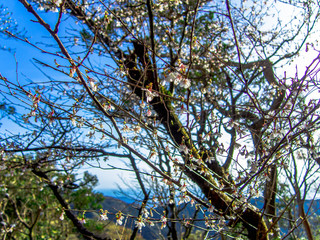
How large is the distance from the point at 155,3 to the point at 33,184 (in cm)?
662

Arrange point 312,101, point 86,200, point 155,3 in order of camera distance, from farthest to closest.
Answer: point 86,200, point 155,3, point 312,101

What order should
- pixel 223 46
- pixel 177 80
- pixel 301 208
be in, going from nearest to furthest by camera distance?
pixel 177 80
pixel 301 208
pixel 223 46

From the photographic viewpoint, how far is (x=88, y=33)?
13.1 ft

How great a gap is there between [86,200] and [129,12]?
22.2 feet

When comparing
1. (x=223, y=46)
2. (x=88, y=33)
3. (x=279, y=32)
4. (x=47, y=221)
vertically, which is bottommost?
(x=47, y=221)

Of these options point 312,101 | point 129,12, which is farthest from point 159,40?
point 312,101

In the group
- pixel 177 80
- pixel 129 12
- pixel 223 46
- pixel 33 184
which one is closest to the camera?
pixel 177 80

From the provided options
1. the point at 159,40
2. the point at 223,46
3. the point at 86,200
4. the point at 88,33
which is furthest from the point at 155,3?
the point at 86,200

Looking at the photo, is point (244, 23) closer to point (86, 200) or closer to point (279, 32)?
point (279, 32)

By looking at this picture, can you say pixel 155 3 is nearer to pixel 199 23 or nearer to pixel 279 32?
pixel 199 23

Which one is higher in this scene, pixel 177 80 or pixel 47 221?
pixel 177 80

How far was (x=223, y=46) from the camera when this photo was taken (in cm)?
483

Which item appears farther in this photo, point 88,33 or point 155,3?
point 88,33

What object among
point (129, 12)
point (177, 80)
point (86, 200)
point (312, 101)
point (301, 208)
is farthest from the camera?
point (86, 200)
